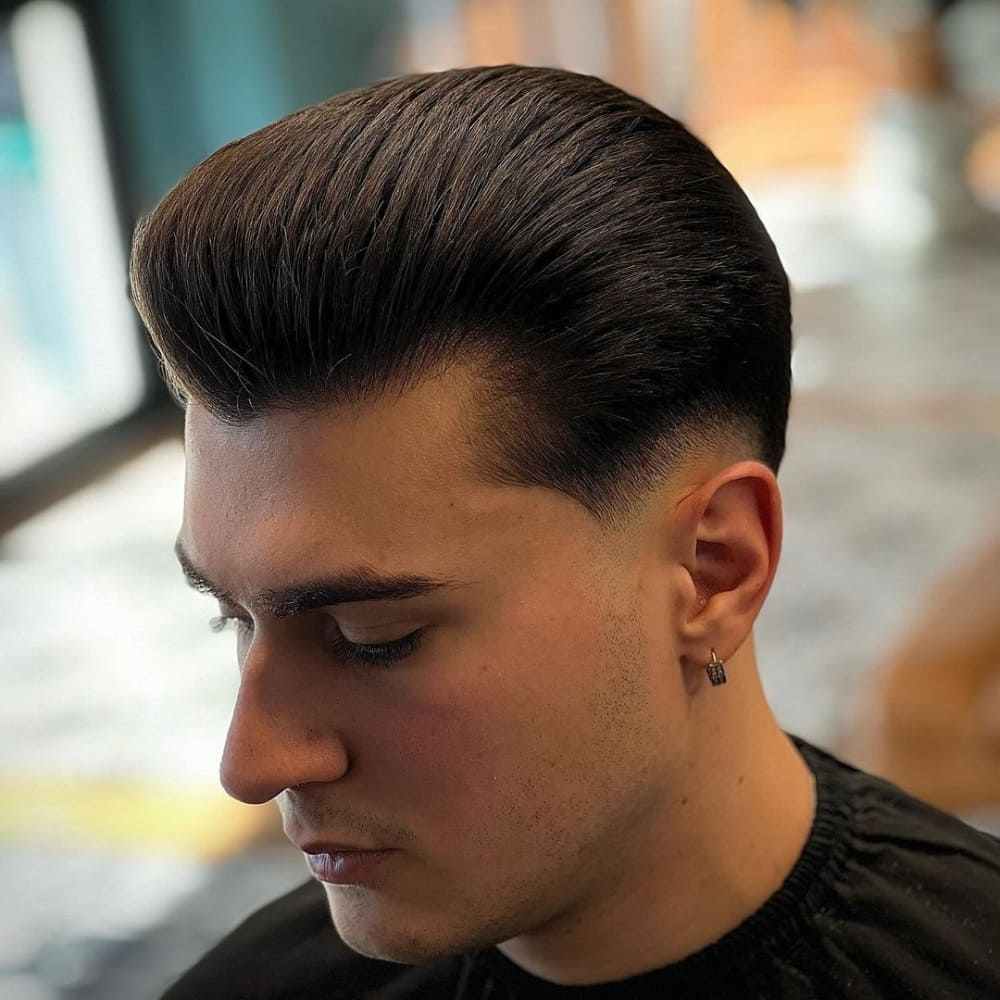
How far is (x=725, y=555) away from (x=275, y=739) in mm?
343

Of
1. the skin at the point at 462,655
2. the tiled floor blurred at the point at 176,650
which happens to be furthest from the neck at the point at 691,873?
the tiled floor blurred at the point at 176,650

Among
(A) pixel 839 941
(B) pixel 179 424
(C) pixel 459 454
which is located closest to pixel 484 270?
(C) pixel 459 454

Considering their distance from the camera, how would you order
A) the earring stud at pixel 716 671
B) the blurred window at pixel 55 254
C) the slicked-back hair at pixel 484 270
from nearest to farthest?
1. the slicked-back hair at pixel 484 270
2. the earring stud at pixel 716 671
3. the blurred window at pixel 55 254

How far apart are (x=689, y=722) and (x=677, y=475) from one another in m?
0.19

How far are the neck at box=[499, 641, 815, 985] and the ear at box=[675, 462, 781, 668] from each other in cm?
6

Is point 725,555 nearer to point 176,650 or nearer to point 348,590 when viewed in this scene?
point 348,590

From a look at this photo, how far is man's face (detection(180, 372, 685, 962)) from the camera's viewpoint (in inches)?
35.9

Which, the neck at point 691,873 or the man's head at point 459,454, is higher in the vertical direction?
the man's head at point 459,454

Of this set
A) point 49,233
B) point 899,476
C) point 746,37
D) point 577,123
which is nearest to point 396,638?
point 577,123

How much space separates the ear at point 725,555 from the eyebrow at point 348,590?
0.19 meters

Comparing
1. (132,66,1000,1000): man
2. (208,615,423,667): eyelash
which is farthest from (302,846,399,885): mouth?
(208,615,423,667): eyelash

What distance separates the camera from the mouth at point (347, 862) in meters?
0.97

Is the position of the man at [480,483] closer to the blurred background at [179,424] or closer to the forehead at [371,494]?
the forehead at [371,494]

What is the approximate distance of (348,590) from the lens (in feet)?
2.97
